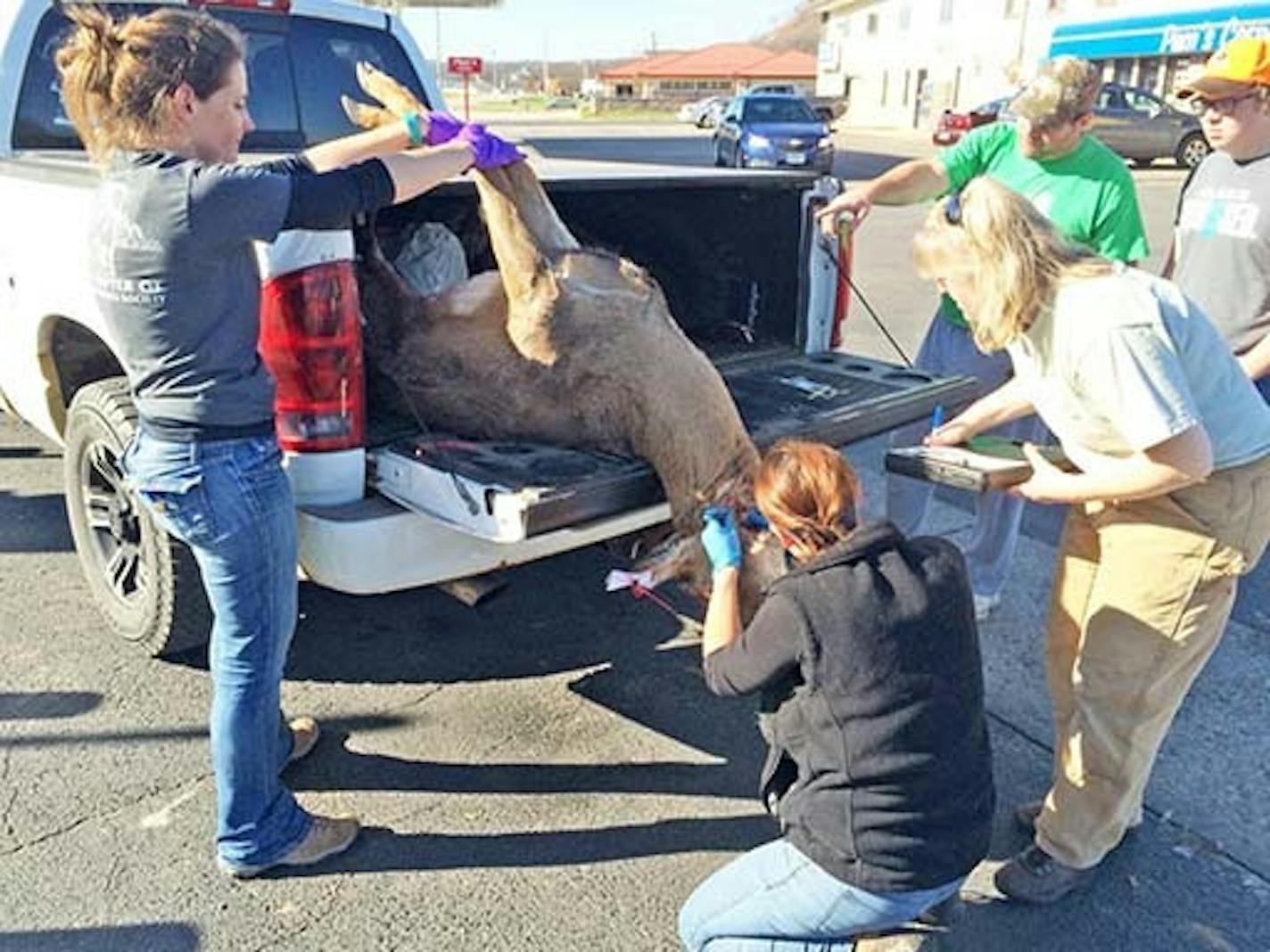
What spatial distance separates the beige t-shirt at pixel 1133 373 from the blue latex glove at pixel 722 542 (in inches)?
32.5

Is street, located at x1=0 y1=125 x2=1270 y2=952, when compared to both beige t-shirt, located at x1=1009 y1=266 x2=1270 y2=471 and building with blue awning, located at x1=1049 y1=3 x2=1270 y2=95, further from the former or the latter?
building with blue awning, located at x1=1049 y1=3 x2=1270 y2=95

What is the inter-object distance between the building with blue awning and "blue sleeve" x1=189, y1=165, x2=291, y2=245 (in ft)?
107

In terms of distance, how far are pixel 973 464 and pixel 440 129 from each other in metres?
1.69

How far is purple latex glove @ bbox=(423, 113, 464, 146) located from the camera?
117 inches

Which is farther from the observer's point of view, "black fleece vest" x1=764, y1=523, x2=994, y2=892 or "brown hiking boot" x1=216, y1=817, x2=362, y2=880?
"brown hiking boot" x1=216, y1=817, x2=362, y2=880

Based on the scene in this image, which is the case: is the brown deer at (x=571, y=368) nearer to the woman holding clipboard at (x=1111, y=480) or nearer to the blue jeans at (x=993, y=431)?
the woman holding clipboard at (x=1111, y=480)

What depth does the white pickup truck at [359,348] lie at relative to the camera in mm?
2953

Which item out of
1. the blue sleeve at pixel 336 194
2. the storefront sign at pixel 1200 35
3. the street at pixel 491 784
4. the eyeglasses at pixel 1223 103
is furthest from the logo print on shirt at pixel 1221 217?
the storefront sign at pixel 1200 35

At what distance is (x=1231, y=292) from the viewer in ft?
12.3

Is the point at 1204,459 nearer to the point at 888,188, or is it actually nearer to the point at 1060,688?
the point at 1060,688

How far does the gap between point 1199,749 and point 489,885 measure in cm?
232

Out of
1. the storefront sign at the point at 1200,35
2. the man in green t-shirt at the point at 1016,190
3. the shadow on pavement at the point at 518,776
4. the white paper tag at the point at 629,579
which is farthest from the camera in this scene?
the storefront sign at the point at 1200,35

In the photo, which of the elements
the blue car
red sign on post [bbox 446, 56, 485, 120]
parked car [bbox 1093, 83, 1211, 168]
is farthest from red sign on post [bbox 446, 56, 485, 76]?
parked car [bbox 1093, 83, 1211, 168]

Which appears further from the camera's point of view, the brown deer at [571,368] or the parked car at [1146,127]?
the parked car at [1146,127]
